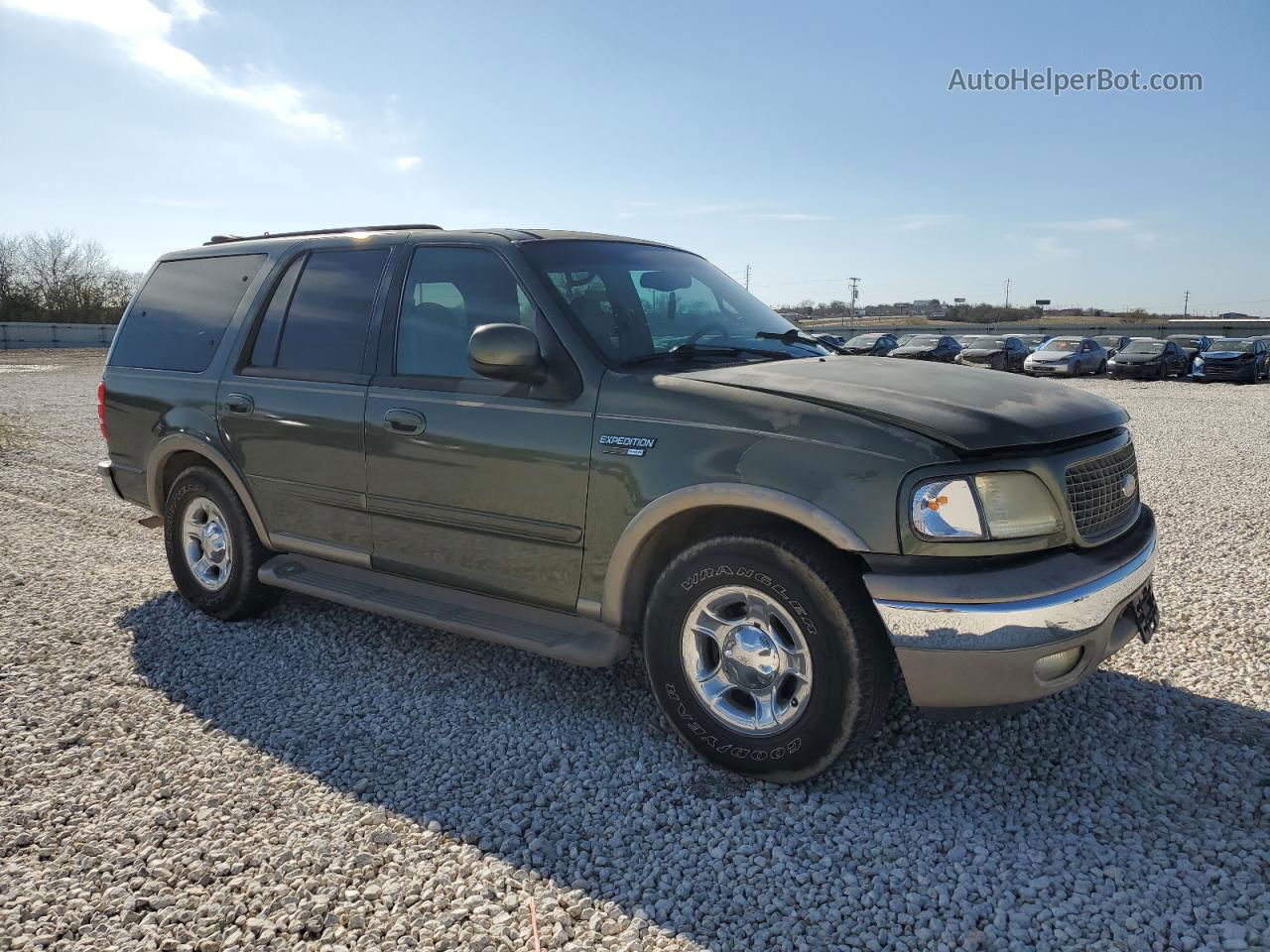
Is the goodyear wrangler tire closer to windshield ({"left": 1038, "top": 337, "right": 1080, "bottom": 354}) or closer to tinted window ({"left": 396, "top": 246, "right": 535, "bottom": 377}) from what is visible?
tinted window ({"left": 396, "top": 246, "right": 535, "bottom": 377})

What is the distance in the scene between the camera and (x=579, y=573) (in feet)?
11.1

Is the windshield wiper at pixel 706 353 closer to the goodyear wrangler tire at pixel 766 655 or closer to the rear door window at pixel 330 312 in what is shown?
the goodyear wrangler tire at pixel 766 655

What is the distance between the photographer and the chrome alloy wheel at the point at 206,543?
4848 millimetres

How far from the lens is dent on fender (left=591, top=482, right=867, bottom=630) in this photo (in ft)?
9.20

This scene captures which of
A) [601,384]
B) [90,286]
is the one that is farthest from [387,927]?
[90,286]

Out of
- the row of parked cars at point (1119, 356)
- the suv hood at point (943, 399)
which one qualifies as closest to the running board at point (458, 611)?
the suv hood at point (943, 399)

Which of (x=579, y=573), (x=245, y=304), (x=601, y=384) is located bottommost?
(x=579, y=573)

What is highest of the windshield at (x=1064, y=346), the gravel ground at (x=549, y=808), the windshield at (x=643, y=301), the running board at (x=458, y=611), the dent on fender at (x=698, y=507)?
the windshield at (x=643, y=301)

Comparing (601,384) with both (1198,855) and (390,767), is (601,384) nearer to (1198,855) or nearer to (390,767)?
(390,767)

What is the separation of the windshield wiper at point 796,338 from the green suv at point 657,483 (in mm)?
24

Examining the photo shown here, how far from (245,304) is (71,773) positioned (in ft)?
8.03

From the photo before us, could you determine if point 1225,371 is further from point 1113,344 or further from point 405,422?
point 405,422

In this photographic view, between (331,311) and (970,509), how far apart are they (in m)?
3.08

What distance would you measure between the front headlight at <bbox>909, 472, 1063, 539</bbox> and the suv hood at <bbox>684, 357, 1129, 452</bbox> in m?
0.11
